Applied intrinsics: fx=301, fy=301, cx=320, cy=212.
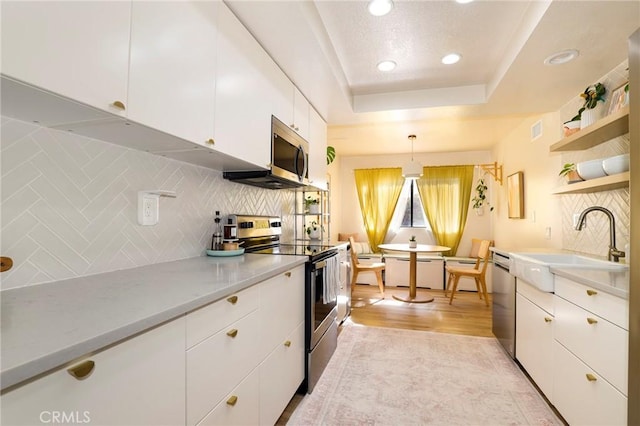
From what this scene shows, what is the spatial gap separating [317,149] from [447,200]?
3603mm

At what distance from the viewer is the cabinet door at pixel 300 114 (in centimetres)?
254

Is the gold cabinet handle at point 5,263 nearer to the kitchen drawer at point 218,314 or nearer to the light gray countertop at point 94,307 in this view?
the light gray countertop at point 94,307

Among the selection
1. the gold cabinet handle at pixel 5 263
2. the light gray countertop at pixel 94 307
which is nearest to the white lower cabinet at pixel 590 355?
the light gray countertop at pixel 94 307

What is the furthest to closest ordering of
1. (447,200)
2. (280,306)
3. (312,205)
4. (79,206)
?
(447,200), (312,205), (280,306), (79,206)

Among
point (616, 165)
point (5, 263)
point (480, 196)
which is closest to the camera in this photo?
point (5, 263)

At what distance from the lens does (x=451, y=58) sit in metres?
2.44

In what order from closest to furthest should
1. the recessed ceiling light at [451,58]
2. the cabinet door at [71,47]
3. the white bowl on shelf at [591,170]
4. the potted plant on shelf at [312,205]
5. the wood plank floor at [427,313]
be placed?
the cabinet door at [71,47] → the white bowl on shelf at [591,170] → the recessed ceiling light at [451,58] → the wood plank floor at [427,313] → the potted plant on shelf at [312,205]

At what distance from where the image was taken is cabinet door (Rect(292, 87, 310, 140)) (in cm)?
254

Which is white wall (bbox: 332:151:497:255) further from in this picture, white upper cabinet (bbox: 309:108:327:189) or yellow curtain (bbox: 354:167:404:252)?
white upper cabinet (bbox: 309:108:327:189)

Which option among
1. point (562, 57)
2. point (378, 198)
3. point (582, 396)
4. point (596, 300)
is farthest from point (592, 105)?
point (378, 198)

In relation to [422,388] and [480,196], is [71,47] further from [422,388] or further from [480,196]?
[480,196]

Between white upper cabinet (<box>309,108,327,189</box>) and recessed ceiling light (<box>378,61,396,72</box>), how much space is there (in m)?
0.75

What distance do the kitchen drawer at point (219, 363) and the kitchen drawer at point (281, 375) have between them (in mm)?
176

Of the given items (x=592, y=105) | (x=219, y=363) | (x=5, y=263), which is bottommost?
(x=219, y=363)
